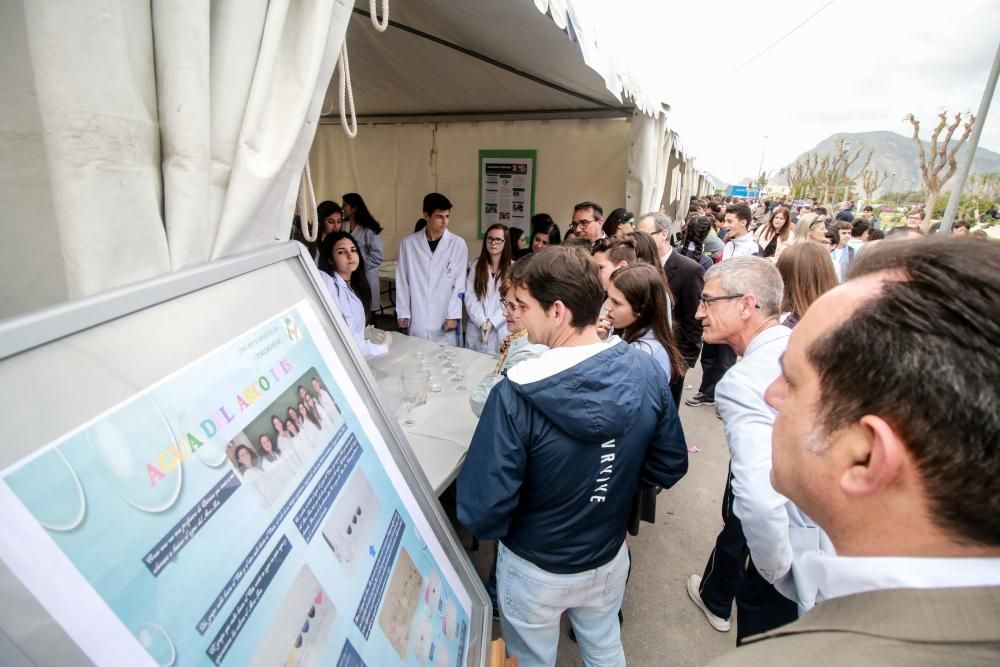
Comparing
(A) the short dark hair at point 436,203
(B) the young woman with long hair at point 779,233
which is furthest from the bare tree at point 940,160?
(A) the short dark hair at point 436,203

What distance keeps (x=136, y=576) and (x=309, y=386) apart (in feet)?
1.35

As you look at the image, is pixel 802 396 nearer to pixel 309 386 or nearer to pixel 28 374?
pixel 309 386

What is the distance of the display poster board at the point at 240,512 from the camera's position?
44 centimetres

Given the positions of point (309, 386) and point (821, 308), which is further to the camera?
point (309, 386)

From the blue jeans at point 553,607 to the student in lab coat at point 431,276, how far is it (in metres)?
2.59

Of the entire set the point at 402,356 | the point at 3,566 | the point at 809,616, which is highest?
the point at 3,566

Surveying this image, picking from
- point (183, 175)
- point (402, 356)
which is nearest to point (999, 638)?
point (183, 175)

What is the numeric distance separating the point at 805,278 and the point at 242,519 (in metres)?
2.64

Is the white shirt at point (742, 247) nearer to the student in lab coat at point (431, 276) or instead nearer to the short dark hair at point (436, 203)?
the student in lab coat at point (431, 276)

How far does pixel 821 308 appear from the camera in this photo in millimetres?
693

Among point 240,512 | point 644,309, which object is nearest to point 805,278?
point 644,309

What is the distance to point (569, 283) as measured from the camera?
→ 1.46 meters

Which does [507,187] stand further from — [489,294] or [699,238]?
[489,294]

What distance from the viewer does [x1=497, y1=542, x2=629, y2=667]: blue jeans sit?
150 centimetres
